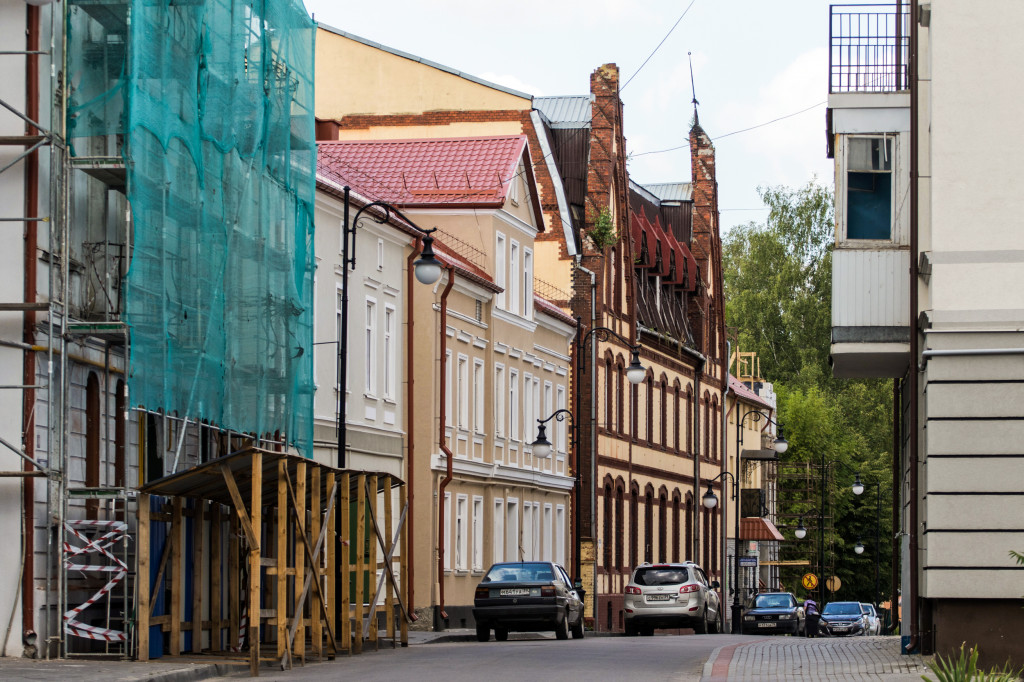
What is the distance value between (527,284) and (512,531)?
6510mm

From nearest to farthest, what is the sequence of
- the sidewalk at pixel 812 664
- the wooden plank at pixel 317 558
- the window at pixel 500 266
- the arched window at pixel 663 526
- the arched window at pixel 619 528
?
the sidewalk at pixel 812 664
the wooden plank at pixel 317 558
the window at pixel 500 266
the arched window at pixel 619 528
the arched window at pixel 663 526

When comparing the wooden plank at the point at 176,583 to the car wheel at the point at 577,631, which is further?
the car wheel at the point at 577,631

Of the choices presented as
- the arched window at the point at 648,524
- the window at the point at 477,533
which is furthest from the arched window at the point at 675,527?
the window at the point at 477,533

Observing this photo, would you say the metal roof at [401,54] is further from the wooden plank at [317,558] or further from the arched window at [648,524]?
the wooden plank at [317,558]

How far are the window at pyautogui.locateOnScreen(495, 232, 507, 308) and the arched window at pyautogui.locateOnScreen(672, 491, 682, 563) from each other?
24.0 metres

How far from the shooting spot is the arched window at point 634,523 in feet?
200

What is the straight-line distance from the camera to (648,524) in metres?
63.6

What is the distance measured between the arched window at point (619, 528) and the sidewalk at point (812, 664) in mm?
30062

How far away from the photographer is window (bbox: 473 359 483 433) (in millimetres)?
43906

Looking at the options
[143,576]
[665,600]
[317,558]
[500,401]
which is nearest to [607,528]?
[500,401]

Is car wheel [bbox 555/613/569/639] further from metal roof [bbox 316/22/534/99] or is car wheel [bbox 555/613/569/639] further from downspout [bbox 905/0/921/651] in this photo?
metal roof [bbox 316/22/534/99]

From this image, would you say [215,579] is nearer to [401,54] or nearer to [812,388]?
[401,54]

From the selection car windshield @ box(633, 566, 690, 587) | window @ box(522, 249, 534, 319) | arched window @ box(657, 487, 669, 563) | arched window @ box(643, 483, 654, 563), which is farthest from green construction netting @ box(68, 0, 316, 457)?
arched window @ box(657, 487, 669, 563)

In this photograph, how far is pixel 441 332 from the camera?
4038 centimetres
